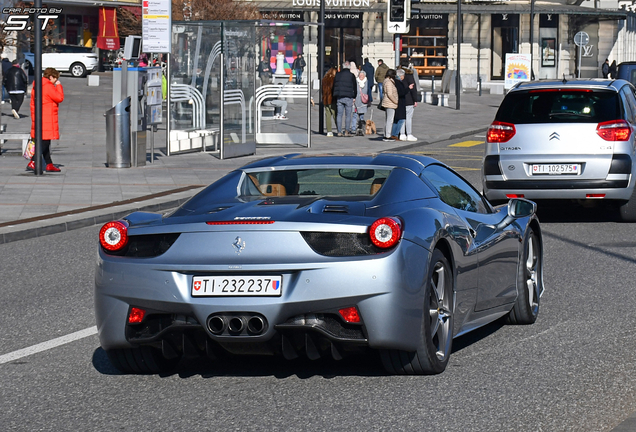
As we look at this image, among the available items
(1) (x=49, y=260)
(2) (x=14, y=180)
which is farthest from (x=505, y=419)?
(2) (x=14, y=180)

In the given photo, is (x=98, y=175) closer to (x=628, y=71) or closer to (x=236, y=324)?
(x=236, y=324)

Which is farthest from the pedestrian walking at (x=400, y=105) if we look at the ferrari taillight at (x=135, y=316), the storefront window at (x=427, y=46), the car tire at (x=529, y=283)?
the storefront window at (x=427, y=46)

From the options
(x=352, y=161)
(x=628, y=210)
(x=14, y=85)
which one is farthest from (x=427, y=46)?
(x=352, y=161)

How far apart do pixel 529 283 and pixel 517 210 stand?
525mm

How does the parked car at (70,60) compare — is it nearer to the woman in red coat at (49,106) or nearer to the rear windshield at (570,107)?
the woman in red coat at (49,106)

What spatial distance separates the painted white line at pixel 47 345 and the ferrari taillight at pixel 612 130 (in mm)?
7032

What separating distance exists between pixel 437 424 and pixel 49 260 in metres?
6.65

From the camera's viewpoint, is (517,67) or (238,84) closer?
(238,84)

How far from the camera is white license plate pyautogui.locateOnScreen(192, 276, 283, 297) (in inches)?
212

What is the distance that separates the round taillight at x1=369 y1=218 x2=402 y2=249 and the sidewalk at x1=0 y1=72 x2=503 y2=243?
25.6ft

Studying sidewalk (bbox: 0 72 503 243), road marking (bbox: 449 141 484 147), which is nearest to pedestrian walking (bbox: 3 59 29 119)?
sidewalk (bbox: 0 72 503 243)

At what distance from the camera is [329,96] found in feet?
90.6

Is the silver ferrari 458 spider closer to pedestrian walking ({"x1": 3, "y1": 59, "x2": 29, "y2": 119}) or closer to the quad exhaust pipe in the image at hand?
the quad exhaust pipe

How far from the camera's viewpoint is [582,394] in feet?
18.2
